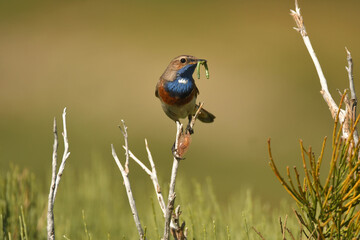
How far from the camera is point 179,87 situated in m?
2.98

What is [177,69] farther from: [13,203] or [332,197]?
[332,197]

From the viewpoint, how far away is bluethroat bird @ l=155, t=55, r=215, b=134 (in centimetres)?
291

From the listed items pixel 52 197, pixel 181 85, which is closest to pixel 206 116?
pixel 181 85

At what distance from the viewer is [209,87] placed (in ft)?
35.0

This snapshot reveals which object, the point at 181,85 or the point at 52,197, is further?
the point at 181,85

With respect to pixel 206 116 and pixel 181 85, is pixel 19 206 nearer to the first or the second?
pixel 181 85

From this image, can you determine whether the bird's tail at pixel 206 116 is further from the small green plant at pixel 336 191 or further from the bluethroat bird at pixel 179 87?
the small green plant at pixel 336 191

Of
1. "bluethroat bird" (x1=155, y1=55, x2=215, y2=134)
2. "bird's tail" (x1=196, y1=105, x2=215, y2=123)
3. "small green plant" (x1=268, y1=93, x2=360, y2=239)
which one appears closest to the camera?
"small green plant" (x1=268, y1=93, x2=360, y2=239)

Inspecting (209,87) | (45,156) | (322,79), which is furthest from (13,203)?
(209,87)

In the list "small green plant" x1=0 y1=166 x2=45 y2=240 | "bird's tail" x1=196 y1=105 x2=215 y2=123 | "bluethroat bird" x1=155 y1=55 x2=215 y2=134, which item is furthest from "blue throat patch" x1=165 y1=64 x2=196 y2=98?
"small green plant" x1=0 y1=166 x2=45 y2=240

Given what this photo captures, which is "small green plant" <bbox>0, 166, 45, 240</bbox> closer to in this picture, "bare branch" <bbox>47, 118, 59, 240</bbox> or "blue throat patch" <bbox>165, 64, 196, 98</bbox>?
"blue throat patch" <bbox>165, 64, 196, 98</bbox>

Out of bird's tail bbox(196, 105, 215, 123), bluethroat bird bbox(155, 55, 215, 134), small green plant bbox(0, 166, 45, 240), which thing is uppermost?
bluethroat bird bbox(155, 55, 215, 134)

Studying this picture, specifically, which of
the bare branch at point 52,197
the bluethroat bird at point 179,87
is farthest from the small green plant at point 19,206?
the bare branch at point 52,197

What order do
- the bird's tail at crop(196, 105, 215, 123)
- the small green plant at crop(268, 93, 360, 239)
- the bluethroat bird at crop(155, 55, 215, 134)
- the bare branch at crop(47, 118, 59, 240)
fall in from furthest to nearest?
the bird's tail at crop(196, 105, 215, 123) → the bluethroat bird at crop(155, 55, 215, 134) → the bare branch at crop(47, 118, 59, 240) → the small green plant at crop(268, 93, 360, 239)
